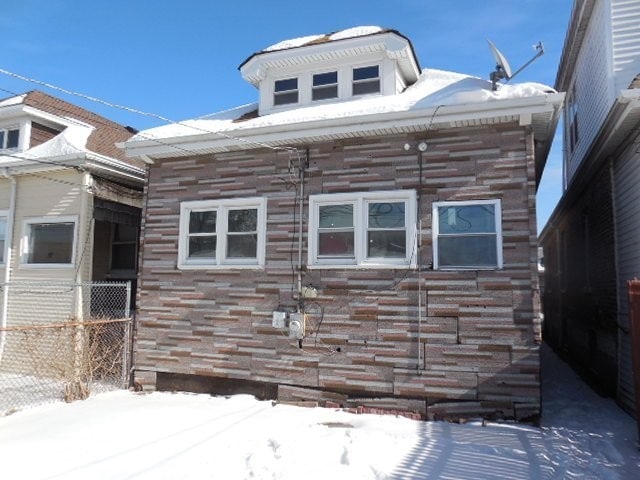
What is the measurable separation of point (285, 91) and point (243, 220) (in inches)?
114

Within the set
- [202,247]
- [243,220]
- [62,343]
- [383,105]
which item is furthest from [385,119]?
[62,343]

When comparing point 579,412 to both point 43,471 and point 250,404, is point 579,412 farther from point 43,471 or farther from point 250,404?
point 43,471

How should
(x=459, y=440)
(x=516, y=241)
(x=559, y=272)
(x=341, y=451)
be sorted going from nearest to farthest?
1. (x=341, y=451)
2. (x=459, y=440)
3. (x=516, y=241)
4. (x=559, y=272)

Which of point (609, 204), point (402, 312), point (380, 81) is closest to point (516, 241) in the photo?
point (402, 312)

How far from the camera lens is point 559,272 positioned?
13219 mm

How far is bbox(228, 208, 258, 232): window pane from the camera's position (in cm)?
763

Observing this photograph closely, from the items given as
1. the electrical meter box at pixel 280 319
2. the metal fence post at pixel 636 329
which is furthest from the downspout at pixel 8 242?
the metal fence post at pixel 636 329

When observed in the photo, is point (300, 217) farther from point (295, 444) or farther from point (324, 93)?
point (295, 444)

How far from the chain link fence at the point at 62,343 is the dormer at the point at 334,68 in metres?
4.59

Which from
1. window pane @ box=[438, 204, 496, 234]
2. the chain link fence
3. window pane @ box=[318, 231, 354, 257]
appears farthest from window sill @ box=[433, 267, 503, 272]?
the chain link fence

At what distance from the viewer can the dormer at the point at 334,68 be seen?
8430 millimetres

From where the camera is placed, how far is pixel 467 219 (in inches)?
255

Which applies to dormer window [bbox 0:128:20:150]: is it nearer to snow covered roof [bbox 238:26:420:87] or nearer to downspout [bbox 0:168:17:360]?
downspout [bbox 0:168:17:360]

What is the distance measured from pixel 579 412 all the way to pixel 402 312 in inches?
105
